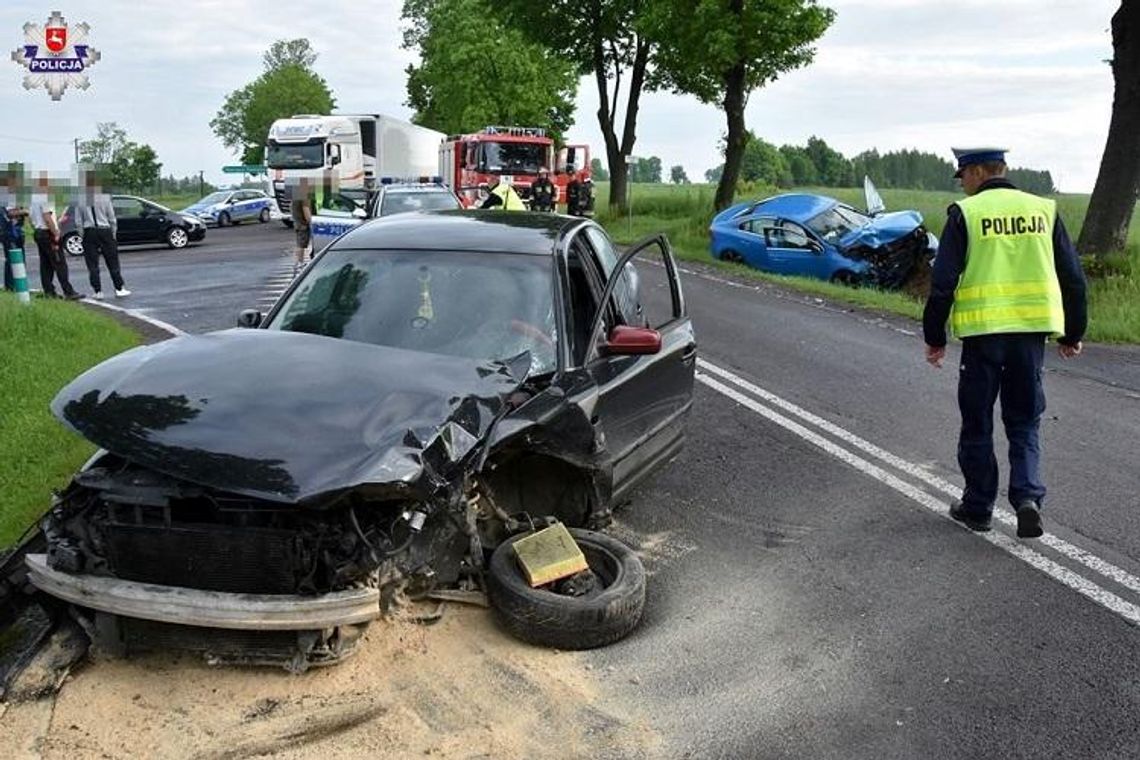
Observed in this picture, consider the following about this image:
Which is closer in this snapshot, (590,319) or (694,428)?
(590,319)

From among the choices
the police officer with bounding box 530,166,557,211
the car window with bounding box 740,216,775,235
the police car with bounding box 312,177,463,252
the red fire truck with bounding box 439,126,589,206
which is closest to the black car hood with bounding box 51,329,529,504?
the police car with bounding box 312,177,463,252

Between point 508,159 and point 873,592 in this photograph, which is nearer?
point 873,592

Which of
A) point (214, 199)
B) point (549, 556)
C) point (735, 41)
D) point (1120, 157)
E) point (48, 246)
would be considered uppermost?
point (735, 41)

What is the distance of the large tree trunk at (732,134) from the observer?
26281 mm

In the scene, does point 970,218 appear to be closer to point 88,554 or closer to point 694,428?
point 694,428

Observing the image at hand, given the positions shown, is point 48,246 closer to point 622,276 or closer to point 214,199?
point 622,276

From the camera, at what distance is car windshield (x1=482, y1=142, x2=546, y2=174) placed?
31.4 meters

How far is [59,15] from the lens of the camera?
1313cm

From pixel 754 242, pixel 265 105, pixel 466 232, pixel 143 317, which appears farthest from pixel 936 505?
pixel 265 105

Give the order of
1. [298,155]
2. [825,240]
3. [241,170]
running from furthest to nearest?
[241,170] < [298,155] < [825,240]

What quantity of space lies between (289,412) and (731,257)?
18286 mm

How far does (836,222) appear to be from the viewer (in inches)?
760

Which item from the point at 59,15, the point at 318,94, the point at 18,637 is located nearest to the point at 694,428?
the point at 18,637

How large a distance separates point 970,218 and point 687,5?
74.6 feet
